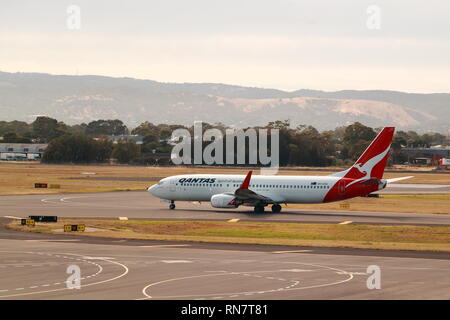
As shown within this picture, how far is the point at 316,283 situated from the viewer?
38.0 m

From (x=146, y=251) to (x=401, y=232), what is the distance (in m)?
23.0

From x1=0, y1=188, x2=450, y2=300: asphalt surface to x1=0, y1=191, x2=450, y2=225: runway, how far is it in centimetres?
1795

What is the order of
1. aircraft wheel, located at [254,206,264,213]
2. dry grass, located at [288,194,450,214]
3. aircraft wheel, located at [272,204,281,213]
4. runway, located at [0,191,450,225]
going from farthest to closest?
dry grass, located at [288,194,450,214] → aircraft wheel, located at [272,204,281,213] → aircraft wheel, located at [254,206,264,213] → runway, located at [0,191,450,225]

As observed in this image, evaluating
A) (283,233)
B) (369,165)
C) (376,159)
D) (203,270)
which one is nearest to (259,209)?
(369,165)

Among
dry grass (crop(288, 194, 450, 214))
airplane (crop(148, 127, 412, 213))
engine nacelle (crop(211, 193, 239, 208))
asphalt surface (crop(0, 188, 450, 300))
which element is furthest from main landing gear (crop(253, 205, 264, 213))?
asphalt surface (crop(0, 188, 450, 300))

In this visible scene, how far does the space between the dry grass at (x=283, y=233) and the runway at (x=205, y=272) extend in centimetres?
458

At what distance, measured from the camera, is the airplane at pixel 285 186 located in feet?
262

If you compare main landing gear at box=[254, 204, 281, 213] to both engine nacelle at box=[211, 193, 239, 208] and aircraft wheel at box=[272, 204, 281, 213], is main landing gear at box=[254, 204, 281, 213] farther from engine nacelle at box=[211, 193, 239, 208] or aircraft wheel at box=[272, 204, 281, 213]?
engine nacelle at box=[211, 193, 239, 208]

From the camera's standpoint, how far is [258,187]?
84.2 metres

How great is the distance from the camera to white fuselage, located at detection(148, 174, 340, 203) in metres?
82.3

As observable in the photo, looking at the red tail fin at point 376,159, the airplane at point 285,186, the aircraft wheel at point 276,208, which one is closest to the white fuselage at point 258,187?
the airplane at point 285,186

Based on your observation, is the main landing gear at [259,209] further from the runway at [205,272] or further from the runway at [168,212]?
the runway at [205,272]

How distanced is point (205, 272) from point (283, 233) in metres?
23.4

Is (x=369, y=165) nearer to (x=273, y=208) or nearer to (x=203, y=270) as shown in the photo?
(x=273, y=208)
